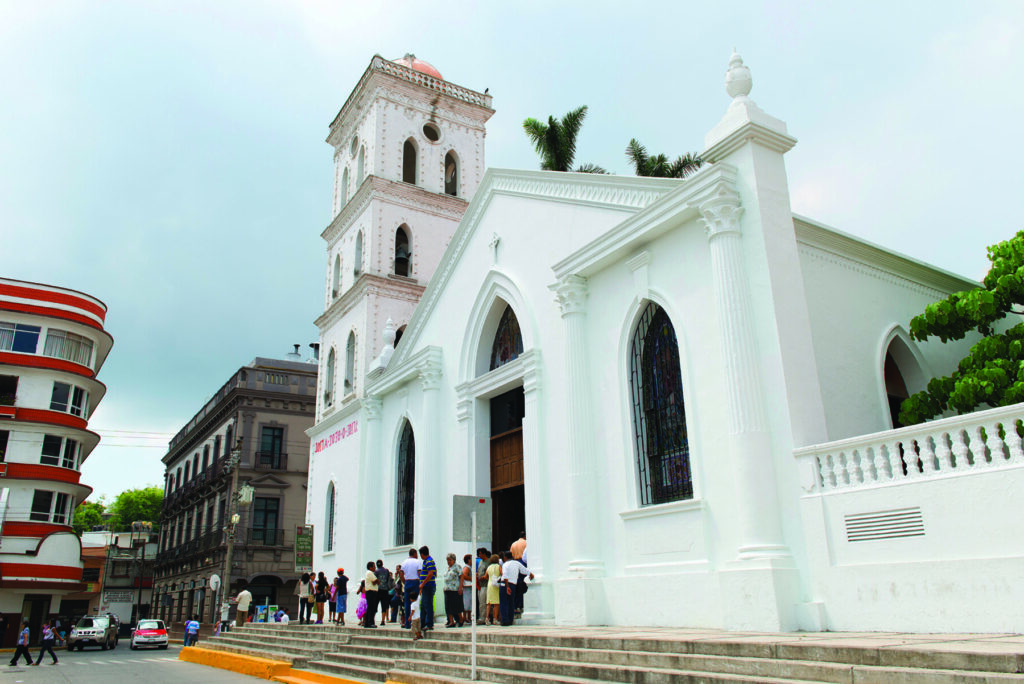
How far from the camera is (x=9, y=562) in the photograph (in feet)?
100

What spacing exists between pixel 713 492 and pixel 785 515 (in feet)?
4.19

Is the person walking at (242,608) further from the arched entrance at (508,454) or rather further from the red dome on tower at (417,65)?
the red dome on tower at (417,65)

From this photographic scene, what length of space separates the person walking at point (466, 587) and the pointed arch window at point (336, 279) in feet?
56.7

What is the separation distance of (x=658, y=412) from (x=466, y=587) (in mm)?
4772

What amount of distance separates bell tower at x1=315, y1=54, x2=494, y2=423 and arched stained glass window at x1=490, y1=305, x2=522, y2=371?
336 inches

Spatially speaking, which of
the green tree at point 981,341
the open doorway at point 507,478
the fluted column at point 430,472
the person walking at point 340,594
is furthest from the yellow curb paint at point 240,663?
the green tree at point 981,341

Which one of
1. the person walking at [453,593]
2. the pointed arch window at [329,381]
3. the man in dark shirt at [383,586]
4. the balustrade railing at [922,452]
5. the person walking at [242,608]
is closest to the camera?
the balustrade railing at [922,452]

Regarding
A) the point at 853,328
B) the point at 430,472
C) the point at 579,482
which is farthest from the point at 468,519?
the point at 430,472

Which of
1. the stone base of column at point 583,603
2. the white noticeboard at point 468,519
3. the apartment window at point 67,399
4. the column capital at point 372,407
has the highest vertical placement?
the apartment window at point 67,399

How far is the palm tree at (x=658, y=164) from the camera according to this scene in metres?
29.0

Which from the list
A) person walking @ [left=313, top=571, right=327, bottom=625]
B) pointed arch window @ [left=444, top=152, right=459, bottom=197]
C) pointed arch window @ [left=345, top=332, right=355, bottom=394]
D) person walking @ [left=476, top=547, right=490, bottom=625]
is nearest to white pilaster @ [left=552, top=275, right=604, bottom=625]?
person walking @ [left=476, top=547, right=490, bottom=625]

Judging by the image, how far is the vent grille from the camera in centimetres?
820

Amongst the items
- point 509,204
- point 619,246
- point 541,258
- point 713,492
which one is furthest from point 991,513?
point 509,204

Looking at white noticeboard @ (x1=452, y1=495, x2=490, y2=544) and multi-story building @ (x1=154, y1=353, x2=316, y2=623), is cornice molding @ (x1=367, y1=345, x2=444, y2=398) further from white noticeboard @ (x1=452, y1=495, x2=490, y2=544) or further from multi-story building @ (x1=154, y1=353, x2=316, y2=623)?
multi-story building @ (x1=154, y1=353, x2=316, y2=623)
